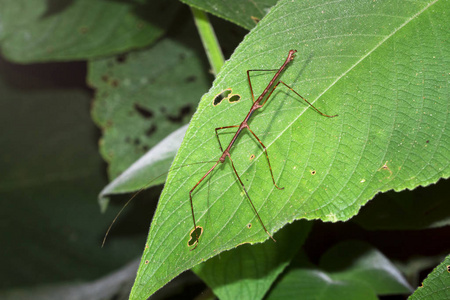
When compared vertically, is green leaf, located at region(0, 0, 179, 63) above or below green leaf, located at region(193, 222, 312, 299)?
below

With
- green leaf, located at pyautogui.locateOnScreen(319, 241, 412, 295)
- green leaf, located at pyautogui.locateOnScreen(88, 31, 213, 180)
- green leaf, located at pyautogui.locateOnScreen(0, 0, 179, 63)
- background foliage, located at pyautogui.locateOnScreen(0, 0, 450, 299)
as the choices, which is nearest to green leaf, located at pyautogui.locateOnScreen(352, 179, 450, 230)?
background foliage, located at pyautogui.locateOnScreen(0, 0, 450, 299)

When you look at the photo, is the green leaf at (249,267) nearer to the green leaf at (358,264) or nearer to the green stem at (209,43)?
the green leaf at (358,264)

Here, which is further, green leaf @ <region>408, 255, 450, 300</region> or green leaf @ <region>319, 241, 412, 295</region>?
green leaf @ <region>319, 241, 412, 295</region>

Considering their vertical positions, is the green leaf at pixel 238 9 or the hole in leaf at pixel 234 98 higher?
the green leaf at pixel 238 9

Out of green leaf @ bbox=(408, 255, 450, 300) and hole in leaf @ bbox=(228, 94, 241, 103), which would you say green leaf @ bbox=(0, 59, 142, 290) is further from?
green leaf @ bbox=(408, 255, 450, 300)

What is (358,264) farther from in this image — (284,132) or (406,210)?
(284,132)

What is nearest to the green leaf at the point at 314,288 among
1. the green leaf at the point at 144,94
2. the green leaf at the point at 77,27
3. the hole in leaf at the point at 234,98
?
the hole in leaf at the point at 234,98
